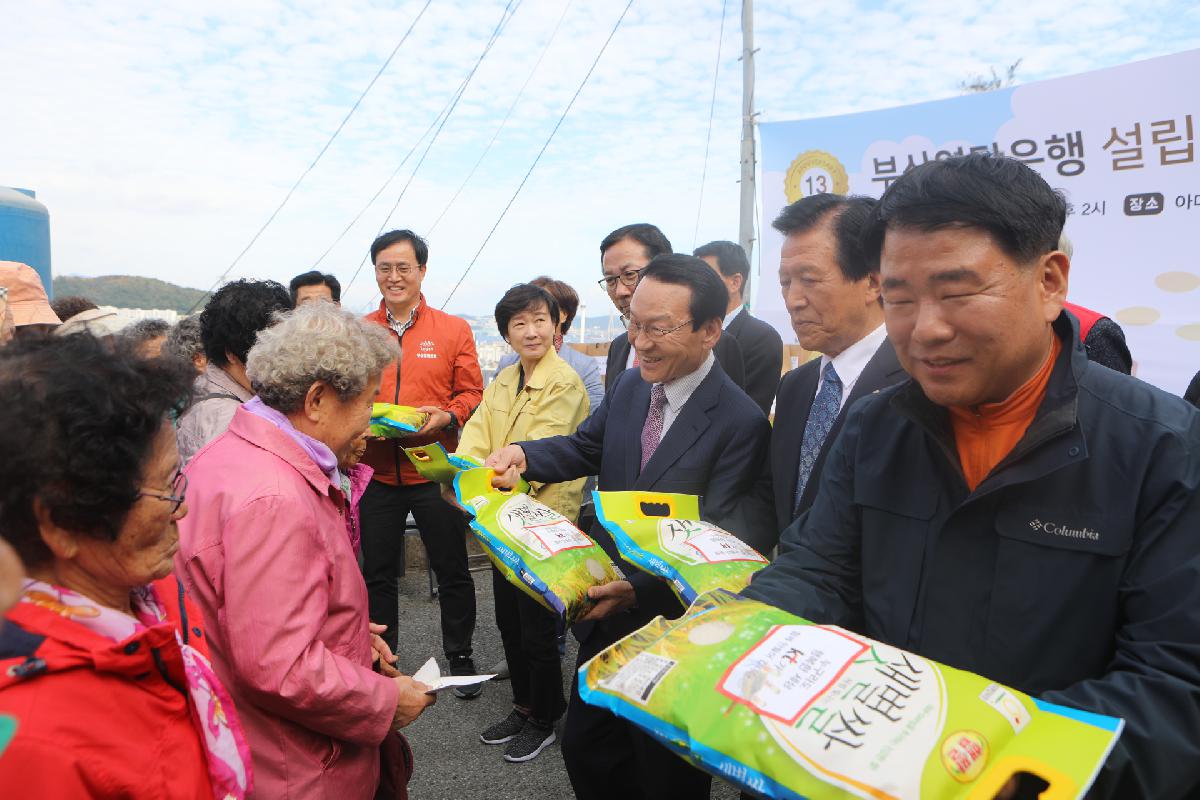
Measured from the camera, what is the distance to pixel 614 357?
4.71 metres

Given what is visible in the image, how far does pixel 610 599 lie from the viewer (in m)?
2.43

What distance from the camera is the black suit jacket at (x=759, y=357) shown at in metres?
4.26

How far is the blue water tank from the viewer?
698 centimetres

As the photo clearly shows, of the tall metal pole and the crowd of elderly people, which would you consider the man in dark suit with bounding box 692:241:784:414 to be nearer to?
the crowd of elderly people

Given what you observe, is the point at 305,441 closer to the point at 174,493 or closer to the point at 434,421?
the point at 174,493

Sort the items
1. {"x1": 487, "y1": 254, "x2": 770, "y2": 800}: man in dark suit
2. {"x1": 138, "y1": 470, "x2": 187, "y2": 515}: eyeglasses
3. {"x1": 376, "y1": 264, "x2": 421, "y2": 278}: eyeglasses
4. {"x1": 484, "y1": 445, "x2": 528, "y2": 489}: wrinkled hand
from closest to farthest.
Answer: {"x1": 138, "y1": 470, "x2": 187, "y2": 515}: eyeglasses, {"x1": 487, "y1": 254, "x2": 770, "y2": 800}: man in dark suit, {"x1": 484, "y1": 445, "x2": 528, "y2": 489}: wrinkled hand, {"x1": 376, "y1": 264, "x2": 421, "y2": 278}: eyeglasses

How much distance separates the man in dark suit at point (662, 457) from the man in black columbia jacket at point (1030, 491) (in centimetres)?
108

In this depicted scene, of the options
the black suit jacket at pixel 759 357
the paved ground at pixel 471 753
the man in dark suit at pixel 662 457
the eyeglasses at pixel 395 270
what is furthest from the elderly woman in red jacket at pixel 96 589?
the eyeglasses at pixel 395 270

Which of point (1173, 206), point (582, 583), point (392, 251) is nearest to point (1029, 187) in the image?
point (582, 583)

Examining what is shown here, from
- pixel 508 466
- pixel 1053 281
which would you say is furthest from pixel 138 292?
pixel 1053 281

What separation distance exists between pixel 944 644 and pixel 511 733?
306cm

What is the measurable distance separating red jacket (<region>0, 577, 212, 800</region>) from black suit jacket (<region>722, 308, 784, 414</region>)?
133 inches

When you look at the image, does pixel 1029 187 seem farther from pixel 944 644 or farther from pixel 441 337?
pixel 441 337

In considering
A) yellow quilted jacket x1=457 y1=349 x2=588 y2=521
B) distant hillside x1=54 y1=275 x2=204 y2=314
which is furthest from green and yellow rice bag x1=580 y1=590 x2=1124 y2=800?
distant hillside x1=54 y1=275 x2=204 y2=314
